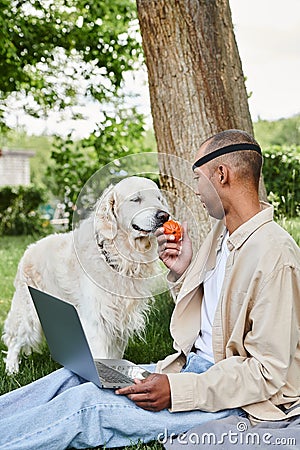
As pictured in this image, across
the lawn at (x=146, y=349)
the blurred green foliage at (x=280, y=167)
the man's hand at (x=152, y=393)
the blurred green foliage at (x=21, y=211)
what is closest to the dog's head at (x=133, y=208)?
the man's hand at (x=152, y=393)

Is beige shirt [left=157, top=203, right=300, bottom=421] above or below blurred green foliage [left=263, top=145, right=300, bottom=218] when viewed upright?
below

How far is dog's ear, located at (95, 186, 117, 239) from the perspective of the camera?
3244mm

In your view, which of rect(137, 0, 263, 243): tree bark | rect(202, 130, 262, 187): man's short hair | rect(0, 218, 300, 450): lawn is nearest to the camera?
rect(202, 130, 262, 187): man's short hair

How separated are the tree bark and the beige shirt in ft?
6.78

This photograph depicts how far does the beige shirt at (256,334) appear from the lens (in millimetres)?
2398

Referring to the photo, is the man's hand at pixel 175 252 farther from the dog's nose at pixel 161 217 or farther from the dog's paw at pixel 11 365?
the dog's paw at pixel 11 365

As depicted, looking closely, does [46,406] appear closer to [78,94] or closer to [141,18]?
[141,18]

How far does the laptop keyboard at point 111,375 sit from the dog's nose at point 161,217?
69 centimetres

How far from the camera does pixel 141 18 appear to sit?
475cm

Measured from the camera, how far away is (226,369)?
247cm

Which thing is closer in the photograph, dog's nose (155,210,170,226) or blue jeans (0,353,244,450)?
blue jeans (0,353,244,450)

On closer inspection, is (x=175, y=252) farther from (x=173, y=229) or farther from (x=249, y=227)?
(x=249, y=227)

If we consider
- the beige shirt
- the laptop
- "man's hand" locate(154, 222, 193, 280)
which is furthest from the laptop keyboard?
"man's hand" locate(154, 222, 193, 280)

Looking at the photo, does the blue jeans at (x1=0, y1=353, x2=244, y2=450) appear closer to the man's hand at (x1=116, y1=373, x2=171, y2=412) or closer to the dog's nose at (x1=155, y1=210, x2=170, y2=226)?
the man's hand at (x1=116, y1=373, x2=171, y2=412)
